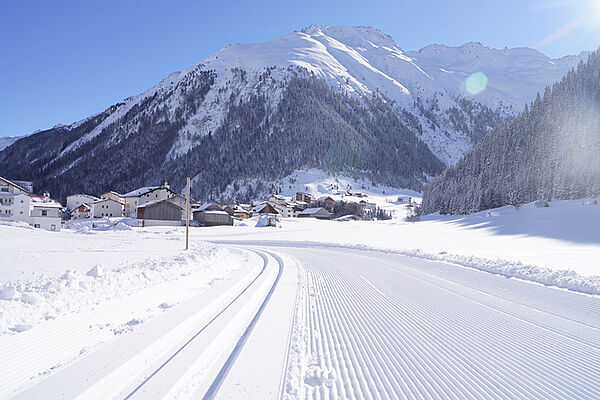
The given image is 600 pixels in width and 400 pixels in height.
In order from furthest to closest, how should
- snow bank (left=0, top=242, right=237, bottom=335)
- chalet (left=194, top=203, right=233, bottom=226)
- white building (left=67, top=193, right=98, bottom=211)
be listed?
white building (left=67, top=193, right=98, bottom=211)
chalet (left=194, top=203, right=233, bottom=226)
snow bank (left=0, top=242, right=237, bottom=335)

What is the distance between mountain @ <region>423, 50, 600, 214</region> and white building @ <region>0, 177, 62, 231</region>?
76.6 m

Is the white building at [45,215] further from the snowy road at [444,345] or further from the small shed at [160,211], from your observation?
the snowy road at [444,345]

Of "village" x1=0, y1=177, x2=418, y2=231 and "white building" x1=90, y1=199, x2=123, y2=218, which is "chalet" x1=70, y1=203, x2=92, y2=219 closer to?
"village" x1=0, y1=177, x2=418, y2=231

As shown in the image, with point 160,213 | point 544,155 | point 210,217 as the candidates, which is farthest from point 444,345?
point 210,217

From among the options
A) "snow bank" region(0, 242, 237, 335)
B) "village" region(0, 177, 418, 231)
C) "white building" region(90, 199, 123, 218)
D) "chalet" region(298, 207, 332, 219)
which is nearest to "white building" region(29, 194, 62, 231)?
"village" region(0, 177, 418, 231)

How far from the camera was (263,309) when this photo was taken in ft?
21.8

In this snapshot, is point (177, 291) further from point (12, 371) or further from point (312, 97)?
point (312, 97)

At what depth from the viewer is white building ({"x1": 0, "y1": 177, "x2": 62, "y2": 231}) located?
51781 mm

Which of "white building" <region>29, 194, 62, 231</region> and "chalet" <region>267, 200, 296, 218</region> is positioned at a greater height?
"chalet" <region>267, 200, 296, 218</region>

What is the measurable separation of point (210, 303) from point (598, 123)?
208 feet

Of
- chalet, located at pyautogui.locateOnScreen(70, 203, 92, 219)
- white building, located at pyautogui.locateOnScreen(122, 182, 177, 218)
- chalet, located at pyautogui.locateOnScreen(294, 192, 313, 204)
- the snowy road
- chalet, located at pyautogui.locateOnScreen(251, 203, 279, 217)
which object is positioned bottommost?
the snowy road

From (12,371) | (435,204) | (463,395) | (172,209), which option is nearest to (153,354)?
(12,371)

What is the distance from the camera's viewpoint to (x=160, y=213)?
59.7 m

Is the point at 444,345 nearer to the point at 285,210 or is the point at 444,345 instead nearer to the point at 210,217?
the point at 210,217
